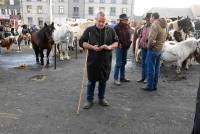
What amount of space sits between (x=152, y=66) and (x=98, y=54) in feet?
7.42

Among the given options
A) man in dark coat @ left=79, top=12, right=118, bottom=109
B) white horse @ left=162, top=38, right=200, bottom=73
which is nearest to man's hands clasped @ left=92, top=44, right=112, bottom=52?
man in dark coat @ left=79, top=12, right=118, bottom=109

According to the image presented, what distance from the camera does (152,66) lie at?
8.72 meters

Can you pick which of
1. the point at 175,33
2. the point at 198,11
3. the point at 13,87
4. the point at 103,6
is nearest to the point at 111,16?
the point at 103,6

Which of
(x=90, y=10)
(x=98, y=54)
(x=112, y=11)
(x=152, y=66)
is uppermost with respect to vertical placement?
(x=90, y=10)

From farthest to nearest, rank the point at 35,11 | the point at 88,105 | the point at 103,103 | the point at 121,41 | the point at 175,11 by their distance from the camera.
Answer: the point at 35,11, the point at 175,11, the point at 121,41, the point at 103,103, the point at 88,105

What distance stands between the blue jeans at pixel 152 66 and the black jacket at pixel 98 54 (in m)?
Answer: 1.85

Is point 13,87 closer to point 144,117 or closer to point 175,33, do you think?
point 144,117

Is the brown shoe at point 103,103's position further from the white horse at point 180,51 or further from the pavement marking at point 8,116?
the white horse at point 180,51

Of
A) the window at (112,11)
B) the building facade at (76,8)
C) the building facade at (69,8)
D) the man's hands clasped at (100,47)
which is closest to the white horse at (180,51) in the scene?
the man's hands clasped at (100,47)

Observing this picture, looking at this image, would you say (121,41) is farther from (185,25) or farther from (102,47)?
(185,25)

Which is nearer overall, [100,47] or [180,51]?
[100,47]

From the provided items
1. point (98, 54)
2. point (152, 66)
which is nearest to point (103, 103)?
point (98, 54)

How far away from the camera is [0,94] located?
333 inches

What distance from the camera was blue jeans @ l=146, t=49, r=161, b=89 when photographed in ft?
28.4
